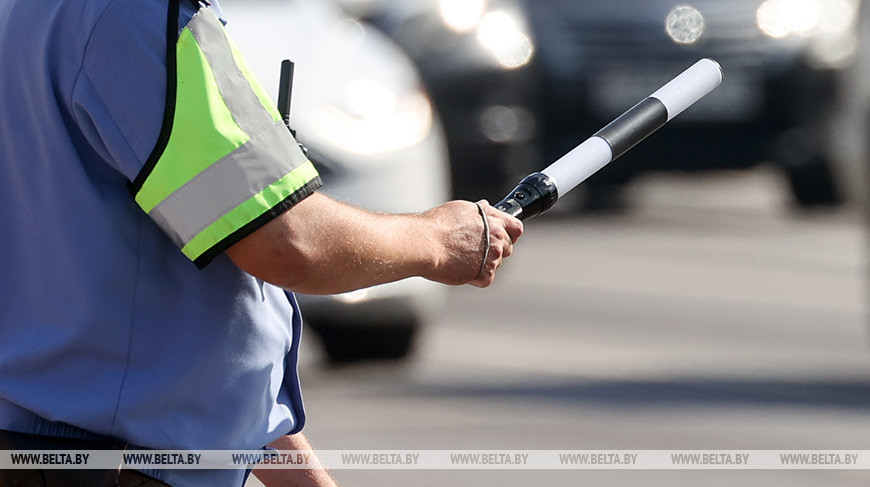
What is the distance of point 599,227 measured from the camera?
11125 millimetres

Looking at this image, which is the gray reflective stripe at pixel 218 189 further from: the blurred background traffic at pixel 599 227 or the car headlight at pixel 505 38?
the car headlight at pixel 505 38

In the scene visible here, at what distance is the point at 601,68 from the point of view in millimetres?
10641

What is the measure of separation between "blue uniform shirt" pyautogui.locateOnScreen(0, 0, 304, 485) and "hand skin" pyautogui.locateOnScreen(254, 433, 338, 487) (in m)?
0.39

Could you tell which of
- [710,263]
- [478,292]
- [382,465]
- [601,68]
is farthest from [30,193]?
[601,68]

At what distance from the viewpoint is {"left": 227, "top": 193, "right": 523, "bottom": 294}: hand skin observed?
2.03m

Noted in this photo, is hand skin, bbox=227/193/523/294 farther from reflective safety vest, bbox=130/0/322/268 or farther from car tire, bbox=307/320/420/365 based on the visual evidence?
car tire, bbox=307/320/420/365

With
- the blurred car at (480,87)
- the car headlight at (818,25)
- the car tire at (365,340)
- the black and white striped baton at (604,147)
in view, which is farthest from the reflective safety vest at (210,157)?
the car headlight at (818,25)

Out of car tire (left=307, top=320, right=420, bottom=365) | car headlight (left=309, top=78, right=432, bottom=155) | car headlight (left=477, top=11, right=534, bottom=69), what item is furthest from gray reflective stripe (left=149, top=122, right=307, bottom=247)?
car headlight (left=477, top=11, right=534, bottom=69)

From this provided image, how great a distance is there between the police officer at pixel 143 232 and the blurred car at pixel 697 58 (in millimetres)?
8468

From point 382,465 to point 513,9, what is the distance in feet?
18.2

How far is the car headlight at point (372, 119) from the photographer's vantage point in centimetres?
603

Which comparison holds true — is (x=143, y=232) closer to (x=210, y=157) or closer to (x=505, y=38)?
(x=210, y=157)

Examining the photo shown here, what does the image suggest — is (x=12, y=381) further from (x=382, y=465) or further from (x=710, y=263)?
(x=710, y=263)

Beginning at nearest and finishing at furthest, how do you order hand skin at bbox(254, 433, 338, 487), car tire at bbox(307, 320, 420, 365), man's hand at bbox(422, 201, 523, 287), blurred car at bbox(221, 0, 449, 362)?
man's hand at bbox(422, 201, 523, 287)
hand skin at bbox(254, 433, 338, 487)
blurred car at bbox(221, 0, 449, 362)
car tire at bbox(307, 320, 420, 365)
